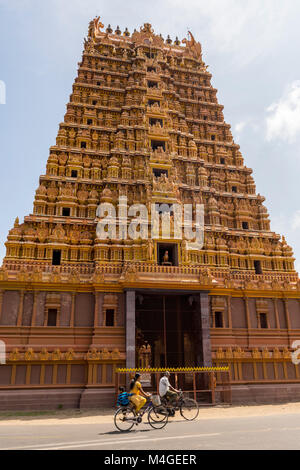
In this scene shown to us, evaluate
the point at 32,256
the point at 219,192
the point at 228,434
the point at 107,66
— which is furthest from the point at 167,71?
the point at 228,434

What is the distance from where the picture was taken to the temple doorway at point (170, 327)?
27656mm

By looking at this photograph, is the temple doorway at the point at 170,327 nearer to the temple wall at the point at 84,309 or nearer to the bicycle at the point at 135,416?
the temple wall at the point at 84,309

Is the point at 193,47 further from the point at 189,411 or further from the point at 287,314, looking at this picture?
the point at 189,411

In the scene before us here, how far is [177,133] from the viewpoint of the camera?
3819cm

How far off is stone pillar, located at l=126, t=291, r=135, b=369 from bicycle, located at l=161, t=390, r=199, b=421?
614 cm

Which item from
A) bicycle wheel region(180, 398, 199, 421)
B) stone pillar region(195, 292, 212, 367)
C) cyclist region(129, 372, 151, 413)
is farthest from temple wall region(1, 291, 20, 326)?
cyclist region(129, 372, 151, 413)

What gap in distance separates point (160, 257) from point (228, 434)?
2181cm

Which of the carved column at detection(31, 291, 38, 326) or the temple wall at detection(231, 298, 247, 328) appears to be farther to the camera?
the temple wall at detection(231, 298, 247, 328)

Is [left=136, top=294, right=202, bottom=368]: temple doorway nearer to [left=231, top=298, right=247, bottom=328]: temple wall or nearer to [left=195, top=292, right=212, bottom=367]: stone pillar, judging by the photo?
[left=195, top=292, right=212, bottom=367]: stone pillar

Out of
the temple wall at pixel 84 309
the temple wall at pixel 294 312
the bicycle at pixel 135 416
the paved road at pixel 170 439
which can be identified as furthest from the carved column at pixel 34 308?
the temple wall at pixel 294 312

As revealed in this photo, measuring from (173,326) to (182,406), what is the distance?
1434cm

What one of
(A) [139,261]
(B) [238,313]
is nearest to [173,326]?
(B) [238,313]

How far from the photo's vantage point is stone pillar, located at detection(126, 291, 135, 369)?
23.9 m

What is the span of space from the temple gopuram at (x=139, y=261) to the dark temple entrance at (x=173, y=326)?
11cm
